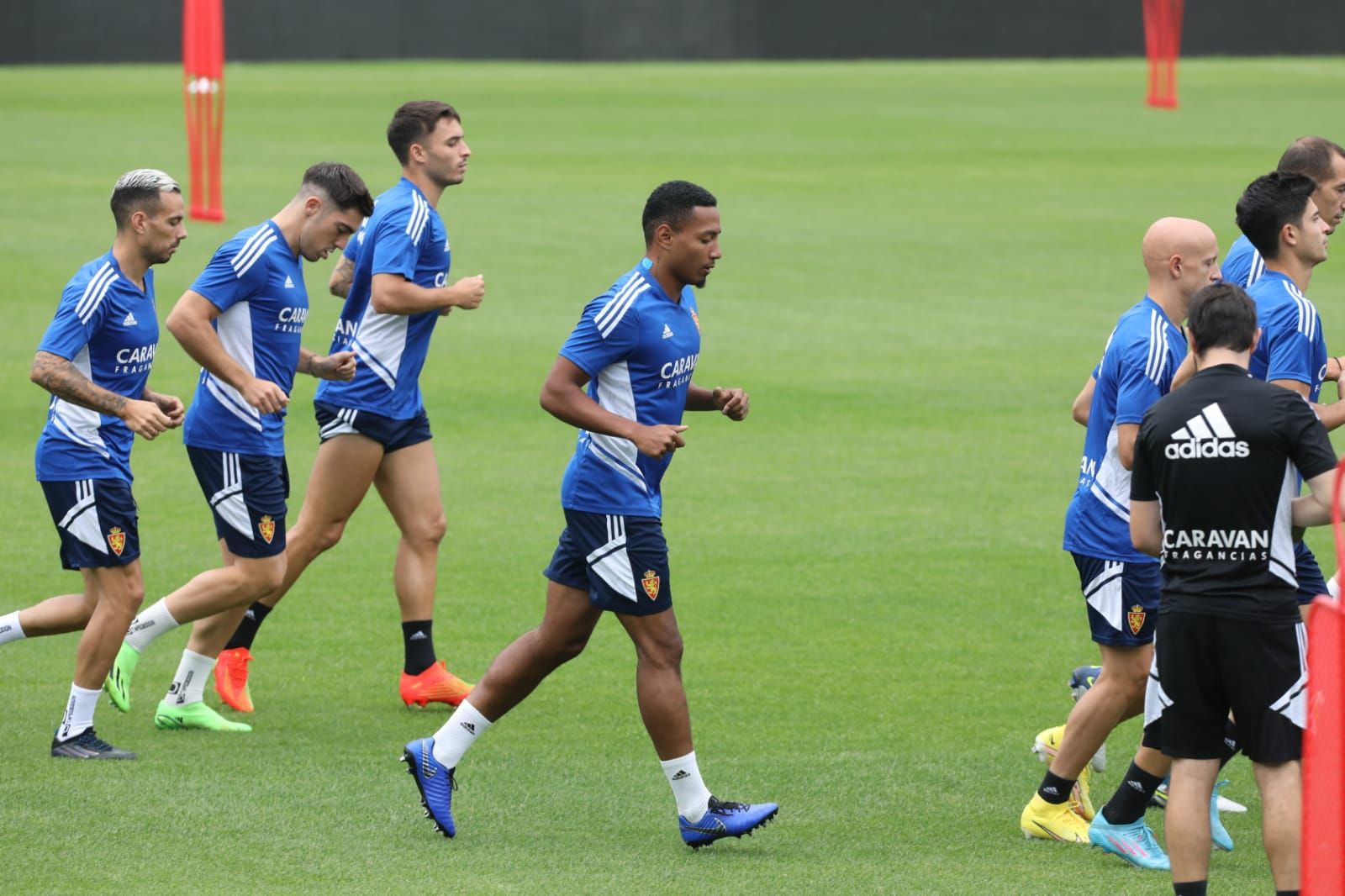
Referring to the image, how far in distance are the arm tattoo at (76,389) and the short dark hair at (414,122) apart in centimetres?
180

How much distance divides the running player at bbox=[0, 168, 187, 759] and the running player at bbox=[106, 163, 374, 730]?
0.30 m

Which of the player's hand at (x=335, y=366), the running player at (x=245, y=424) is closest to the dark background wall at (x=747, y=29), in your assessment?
the player's hand at (x=335, y=366)

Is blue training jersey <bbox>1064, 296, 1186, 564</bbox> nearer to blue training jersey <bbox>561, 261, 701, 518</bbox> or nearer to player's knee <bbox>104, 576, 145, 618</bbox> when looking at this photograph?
blue training jersey <bbox>561, 261, 701, 518</bbox>

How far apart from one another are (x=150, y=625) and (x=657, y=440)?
2.77 metres

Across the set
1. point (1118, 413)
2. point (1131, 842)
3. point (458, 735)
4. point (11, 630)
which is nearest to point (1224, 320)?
point (1118, 413)

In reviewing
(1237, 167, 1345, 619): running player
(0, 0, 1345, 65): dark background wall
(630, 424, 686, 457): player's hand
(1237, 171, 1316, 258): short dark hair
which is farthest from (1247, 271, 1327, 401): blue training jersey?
(0, 0, 1345, 65): dark background wall

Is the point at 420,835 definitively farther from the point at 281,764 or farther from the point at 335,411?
the point at 335,411

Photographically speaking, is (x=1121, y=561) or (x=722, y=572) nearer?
(x=1121, y=561)

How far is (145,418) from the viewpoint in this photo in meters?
6.84

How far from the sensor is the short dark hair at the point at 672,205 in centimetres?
639

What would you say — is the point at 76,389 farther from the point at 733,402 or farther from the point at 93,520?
the point at 733,402

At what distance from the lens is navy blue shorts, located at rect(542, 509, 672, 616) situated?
6320 mm

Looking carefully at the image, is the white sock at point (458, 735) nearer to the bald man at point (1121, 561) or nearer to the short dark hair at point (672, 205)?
the short dark hair at point (672, 205)

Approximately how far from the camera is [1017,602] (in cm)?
965
